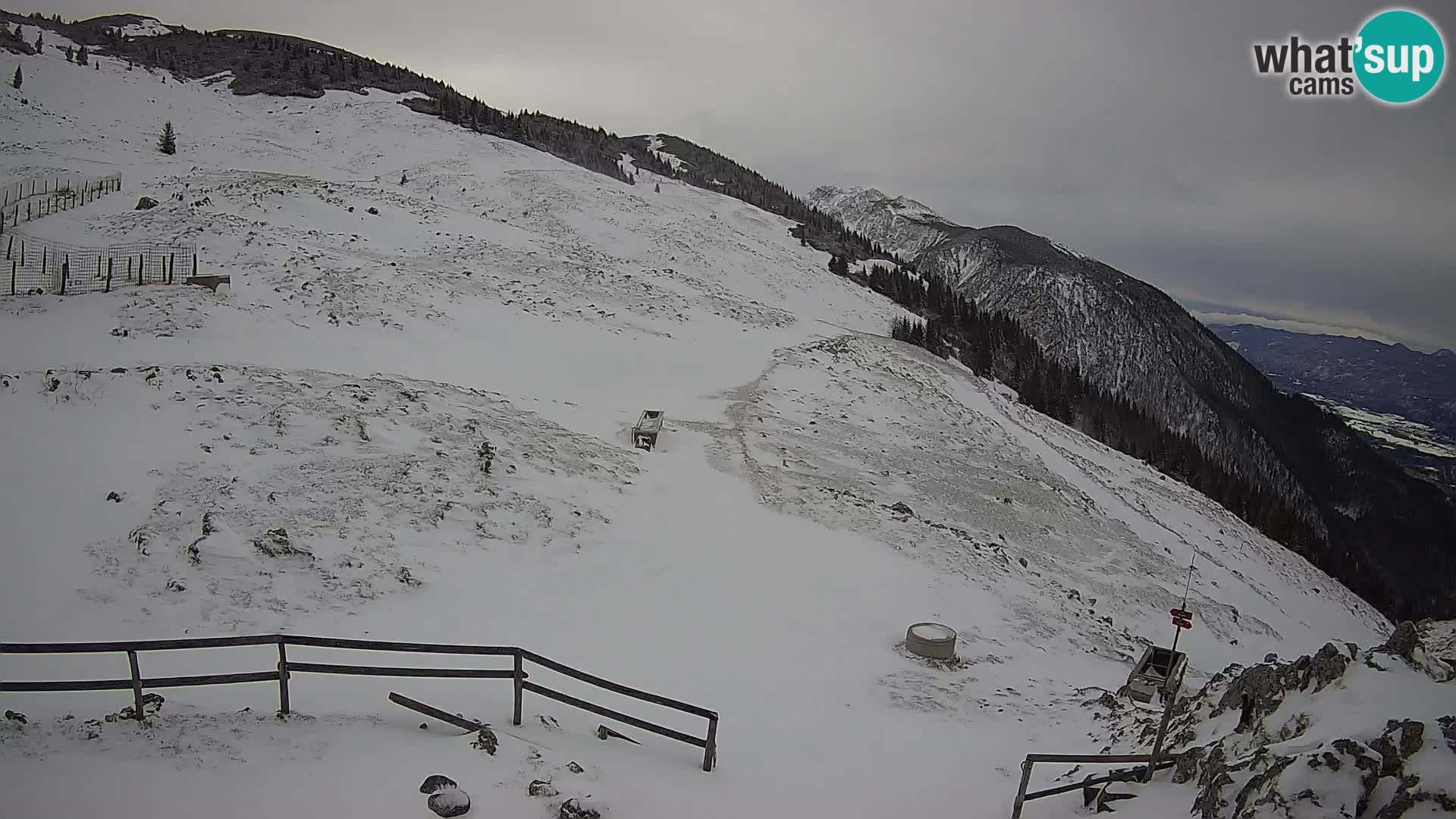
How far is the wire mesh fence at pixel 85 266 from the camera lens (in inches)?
798

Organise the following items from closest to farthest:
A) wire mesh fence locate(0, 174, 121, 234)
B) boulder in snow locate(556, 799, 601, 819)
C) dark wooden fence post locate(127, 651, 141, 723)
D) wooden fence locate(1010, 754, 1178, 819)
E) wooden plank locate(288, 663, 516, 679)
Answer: dark wooden fence post locate(127, 651, 141, 723), boulder in snow locate(556, 799, 601, 819), wooden plank locate(288, 663, 516, 679), wooden fence locate(1010, 754, 1178, 819), wire mesh fence locate(0, 174, 121, 234)

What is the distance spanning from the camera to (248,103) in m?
66.4

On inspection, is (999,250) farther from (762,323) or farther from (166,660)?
(166,660)

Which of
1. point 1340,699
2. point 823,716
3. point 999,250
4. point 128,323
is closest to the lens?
point 1340,699

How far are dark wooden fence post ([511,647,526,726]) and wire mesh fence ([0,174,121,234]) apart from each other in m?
28.8

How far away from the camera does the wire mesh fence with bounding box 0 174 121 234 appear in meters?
26.4

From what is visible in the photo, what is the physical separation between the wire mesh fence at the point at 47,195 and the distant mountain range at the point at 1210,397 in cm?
7381

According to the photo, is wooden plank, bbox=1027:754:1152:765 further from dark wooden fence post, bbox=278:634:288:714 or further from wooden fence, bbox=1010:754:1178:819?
dark wooden fence post, bbox=278:634:288:714

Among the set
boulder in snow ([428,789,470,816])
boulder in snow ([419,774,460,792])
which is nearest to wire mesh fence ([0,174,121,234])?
boulder in snow ([419,774,460,792])

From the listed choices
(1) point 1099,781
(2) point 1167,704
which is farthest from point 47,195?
(2) point 1167,704

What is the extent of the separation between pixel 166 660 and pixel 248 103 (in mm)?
76171

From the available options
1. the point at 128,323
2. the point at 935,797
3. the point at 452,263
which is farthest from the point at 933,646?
the point at 452,263

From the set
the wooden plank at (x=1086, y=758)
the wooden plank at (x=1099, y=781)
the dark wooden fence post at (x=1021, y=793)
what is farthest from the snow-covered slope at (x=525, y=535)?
the wooden plank at (x=1086, y=758)

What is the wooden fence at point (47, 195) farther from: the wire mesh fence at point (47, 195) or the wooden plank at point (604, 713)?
the wooden plank at point (604, 713)
